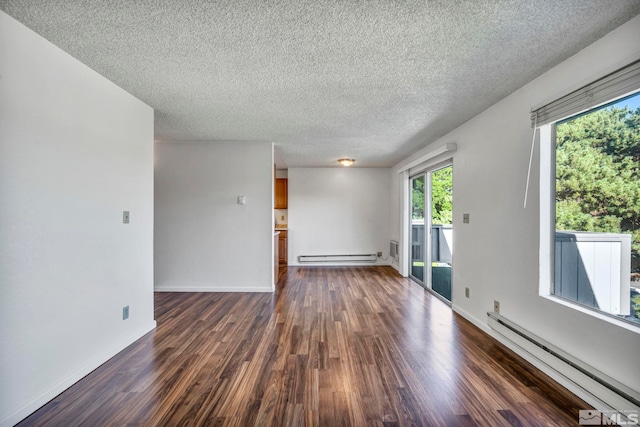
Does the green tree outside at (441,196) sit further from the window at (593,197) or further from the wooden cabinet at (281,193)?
the wooden cabinet at (281,193)

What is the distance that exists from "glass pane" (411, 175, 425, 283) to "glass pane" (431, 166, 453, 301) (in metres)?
0.43

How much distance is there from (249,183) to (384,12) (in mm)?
3503

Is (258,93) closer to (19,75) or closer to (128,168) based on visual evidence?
(128,168)

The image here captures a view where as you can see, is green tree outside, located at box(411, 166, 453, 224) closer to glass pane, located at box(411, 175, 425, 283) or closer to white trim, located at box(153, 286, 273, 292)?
glass pane, located at box(411, 175, 425, 283)

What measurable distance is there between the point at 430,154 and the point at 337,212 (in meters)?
3.09

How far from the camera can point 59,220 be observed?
2096mm

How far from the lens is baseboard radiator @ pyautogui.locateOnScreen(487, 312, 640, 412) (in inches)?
67.8

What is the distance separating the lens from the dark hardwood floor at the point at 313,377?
183 centimetres

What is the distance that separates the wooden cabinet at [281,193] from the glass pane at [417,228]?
300 cm

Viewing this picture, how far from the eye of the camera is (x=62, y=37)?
197cm

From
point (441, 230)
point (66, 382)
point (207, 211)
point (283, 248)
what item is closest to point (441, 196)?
point (441, 230)

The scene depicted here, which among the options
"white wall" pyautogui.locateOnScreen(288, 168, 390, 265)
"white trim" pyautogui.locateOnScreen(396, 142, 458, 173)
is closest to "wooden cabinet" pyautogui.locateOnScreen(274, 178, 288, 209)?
"white wall" pyautogui.locateOnScreen(288, 168, 390, 265)

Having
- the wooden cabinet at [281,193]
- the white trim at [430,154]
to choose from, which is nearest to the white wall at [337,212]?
the wooden cabinet at [281,193]

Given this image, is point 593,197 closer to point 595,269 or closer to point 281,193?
point 595,269
